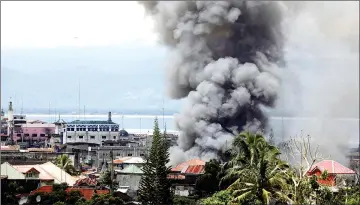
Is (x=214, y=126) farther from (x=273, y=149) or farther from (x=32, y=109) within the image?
(x=32, y=109)

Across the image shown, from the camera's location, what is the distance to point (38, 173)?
58.7 ft

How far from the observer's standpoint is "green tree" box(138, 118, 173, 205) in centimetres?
1498

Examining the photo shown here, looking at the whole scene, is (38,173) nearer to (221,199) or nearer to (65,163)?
(65,163)

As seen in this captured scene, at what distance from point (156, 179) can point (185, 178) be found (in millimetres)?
3357

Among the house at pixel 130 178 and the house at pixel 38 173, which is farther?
the house at pixel 130 178

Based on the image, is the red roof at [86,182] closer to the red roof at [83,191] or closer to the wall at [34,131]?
the red roof at [83,191]

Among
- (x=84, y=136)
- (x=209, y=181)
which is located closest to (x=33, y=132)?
(x=84, y=136)

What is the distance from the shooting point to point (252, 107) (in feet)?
87.0

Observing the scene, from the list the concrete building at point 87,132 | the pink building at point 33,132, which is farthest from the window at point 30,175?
the pink building at point 33,132

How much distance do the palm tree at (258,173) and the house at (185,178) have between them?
24.3 feet

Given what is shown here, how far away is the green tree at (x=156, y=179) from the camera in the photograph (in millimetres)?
14984

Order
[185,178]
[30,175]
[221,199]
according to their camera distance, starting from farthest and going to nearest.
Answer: [185,178] → [30,175] → [221,199]

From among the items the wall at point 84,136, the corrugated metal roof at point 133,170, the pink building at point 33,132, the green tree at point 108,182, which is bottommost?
the green tree at point 108,182

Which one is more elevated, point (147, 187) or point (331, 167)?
point (331, 167)
